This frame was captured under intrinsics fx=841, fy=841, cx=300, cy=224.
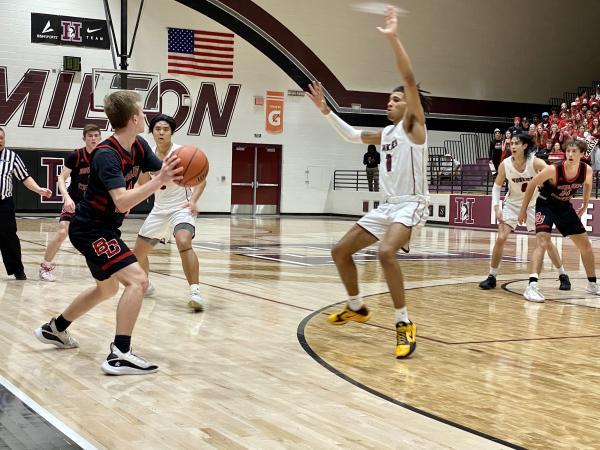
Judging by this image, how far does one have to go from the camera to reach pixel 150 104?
21.3 metres

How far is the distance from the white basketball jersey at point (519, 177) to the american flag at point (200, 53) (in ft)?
59.1

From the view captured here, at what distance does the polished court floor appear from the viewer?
399 cm

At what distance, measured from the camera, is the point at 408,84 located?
5609mm

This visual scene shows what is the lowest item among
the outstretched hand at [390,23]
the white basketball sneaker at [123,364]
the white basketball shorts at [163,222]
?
the white basketball sneaker at [123,364]

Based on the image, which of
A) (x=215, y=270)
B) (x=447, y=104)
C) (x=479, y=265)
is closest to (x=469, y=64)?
(x=447, y=104)

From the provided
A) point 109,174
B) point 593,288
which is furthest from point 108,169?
point 593,288

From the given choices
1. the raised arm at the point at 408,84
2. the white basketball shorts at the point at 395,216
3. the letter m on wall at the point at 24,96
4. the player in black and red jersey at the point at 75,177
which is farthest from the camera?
the letter m on wall at the point at 24,96

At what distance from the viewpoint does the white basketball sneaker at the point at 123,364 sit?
16.5ft

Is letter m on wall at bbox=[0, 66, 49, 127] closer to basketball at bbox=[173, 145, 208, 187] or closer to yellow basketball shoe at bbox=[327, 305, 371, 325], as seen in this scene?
yellow basketball shoe at bbox=[327, 305, 371, 325]

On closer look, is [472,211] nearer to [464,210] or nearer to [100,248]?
[464,210]

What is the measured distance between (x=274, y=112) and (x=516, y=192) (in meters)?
18.6

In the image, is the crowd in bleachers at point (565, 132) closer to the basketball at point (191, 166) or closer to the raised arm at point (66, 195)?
the raised arm at point (66, 195)

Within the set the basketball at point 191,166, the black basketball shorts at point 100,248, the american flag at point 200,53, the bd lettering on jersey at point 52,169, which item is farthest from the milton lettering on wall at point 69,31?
the black basketball shorts at point 100,248

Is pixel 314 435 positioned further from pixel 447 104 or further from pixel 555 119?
pixel 447 104
